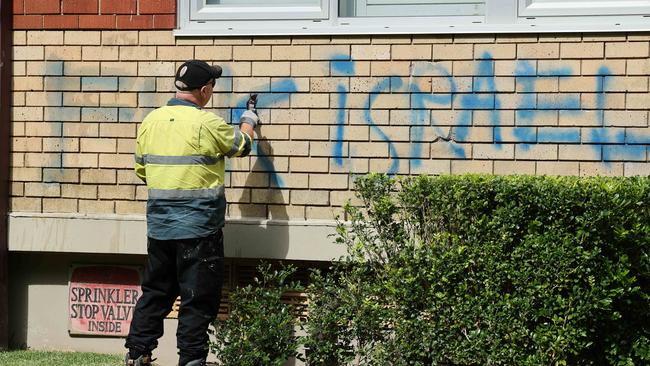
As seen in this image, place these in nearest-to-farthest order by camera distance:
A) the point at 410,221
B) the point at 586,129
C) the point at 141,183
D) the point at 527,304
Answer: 1. the point at 527,304
2. the point at 410,221
3. the point at 586,129
4. the point at 141,183

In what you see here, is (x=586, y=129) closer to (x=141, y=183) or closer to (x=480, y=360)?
(x=480, y=360)

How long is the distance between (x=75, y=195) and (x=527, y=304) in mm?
3269

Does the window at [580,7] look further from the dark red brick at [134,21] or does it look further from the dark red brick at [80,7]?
the dark red brick at [80,7]

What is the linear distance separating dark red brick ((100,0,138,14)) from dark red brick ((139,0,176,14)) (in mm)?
78

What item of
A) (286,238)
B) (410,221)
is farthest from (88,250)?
(410,221)

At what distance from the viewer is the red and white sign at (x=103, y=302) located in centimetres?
718

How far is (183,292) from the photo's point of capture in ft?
20.2

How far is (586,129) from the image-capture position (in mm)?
6492

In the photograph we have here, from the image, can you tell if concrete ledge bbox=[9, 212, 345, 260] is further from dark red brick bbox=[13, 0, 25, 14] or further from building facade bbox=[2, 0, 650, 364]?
dark red brick bbox=[13, 0, 25, 14]

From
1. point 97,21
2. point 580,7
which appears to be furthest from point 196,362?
point 580,7

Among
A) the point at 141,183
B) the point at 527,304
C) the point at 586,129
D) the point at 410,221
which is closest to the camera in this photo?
the point at 527,304

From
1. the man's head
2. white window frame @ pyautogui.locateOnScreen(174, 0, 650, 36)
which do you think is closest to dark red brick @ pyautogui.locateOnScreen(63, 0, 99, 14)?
white window frame @ pyautogui.locateOnScreen(174, 0, 650, 36)

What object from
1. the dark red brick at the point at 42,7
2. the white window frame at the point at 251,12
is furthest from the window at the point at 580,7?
the dark red brick at the point at 42,7

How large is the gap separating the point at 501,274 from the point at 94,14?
3349mm
